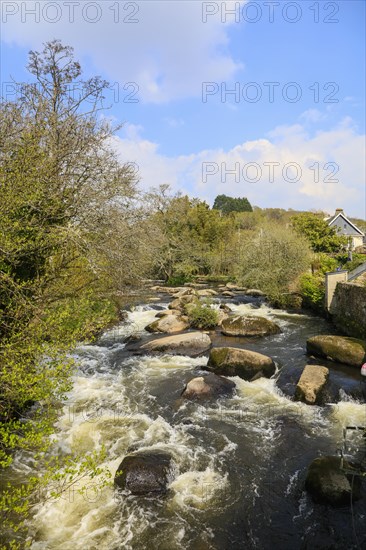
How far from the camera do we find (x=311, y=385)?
10156mm

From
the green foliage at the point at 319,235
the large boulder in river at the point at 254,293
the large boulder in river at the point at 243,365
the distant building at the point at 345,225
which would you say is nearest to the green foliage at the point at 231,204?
the distant building at the point at 345,225

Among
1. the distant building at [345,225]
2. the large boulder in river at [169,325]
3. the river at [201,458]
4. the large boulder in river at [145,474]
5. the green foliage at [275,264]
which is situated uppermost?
the distant building at [345,225]

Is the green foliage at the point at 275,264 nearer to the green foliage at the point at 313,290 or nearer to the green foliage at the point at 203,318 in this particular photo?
the green foliage at the point at 313,290

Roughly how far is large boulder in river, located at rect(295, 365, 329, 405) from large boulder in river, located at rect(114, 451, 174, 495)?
4534mm

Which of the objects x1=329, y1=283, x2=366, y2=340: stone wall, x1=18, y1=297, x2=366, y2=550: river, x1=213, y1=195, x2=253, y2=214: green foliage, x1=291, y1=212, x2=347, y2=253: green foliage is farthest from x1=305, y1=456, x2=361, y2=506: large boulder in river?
x1=213, y1=195, x2=253, y2=214: green foliage

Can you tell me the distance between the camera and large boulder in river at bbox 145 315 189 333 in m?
18.0

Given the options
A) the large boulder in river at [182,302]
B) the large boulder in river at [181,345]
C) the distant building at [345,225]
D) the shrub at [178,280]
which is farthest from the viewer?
the distant building at [345,225]

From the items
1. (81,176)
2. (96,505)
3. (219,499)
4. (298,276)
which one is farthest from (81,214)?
(298,276)

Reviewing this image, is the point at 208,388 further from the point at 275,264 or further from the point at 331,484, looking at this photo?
the point at 275,264

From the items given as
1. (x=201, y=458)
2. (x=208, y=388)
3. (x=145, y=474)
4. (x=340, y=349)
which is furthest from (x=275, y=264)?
(x=145, y=474)

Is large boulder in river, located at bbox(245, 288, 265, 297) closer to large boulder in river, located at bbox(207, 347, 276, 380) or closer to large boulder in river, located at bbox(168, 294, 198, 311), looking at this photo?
large boulder in river, located at bbox(168, 294, 198, 311)

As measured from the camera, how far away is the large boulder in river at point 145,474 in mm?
6691

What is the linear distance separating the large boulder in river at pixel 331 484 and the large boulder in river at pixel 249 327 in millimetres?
10288

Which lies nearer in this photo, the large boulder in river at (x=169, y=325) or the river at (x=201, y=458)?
the river at (x=201, y=458)
